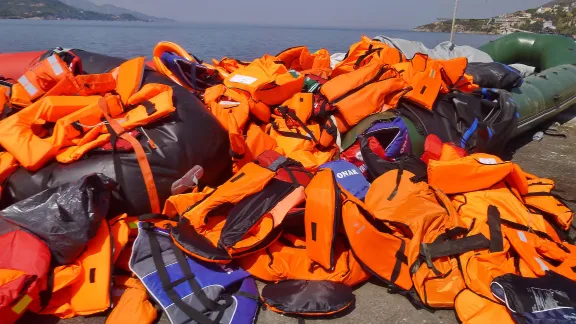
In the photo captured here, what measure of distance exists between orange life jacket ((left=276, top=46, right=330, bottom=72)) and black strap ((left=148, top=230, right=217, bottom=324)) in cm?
Result: 299

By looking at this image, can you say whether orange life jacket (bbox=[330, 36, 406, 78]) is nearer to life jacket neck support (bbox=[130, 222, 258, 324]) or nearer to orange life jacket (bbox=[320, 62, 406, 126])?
orange life jacket (bbox=[320, 62, 406, 126])

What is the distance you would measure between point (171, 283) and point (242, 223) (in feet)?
1.54

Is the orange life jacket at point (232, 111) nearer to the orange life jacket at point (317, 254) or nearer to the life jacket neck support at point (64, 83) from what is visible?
the life jacket neck support at point (64, 83)

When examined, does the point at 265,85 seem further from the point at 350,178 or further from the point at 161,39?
the point at 161,39

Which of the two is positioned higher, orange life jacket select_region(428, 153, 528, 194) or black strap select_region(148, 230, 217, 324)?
orange life jacket select_region(428, 153, 528, 194)

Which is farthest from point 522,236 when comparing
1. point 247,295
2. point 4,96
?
point 4,96

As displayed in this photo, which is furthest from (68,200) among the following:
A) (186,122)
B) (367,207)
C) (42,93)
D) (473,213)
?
(473,213)

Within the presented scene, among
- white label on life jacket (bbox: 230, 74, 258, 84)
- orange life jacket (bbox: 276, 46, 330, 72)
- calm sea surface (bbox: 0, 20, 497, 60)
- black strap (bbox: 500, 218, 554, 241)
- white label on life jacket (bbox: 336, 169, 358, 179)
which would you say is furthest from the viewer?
calm sea surface (bbox: 0, 20, 497, 60)

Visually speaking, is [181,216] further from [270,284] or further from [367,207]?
[367,207]

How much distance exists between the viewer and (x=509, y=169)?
2.54 m

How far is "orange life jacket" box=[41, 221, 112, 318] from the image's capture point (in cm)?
190

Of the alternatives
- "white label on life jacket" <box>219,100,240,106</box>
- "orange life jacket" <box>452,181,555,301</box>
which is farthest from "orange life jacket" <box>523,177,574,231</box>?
"white label on life jacket" <box>219,100,240,106</box>

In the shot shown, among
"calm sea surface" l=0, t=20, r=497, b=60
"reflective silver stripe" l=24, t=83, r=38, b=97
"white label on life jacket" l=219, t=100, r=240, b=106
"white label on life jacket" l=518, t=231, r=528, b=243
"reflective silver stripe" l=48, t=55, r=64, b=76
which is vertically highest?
"reflective silver stripe" l=48, t=55, r=64, b=76

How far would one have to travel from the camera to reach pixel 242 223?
2131mm
